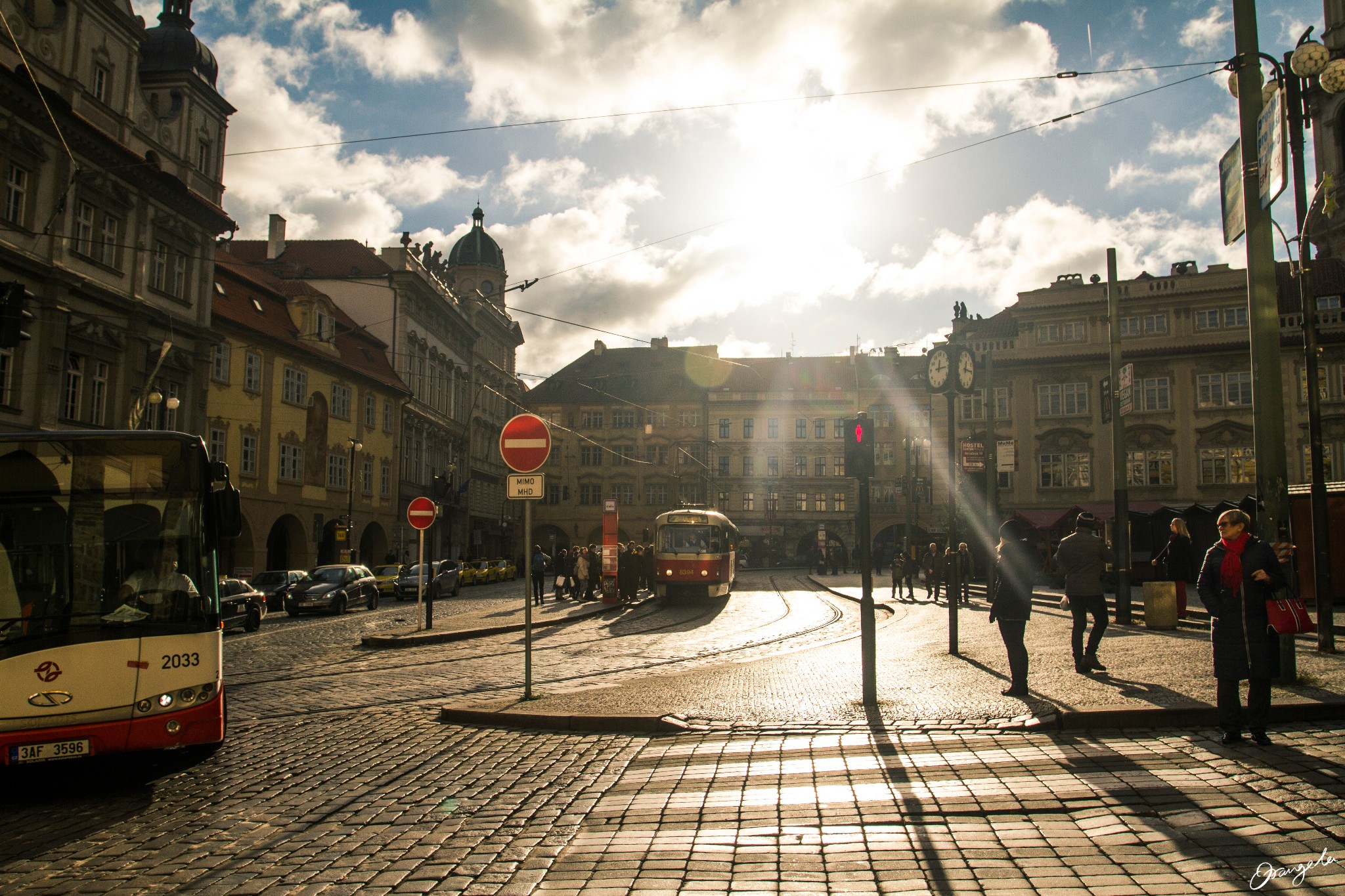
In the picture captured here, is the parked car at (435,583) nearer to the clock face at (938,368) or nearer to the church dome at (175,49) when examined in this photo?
the church dome at (175,49)

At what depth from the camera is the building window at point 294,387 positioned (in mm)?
44812

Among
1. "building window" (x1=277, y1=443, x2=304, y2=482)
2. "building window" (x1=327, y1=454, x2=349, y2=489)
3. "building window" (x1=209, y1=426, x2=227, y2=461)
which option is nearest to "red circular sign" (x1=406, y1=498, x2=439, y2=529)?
"building window" (x1=209, y1=426, x2=227, y2=461)

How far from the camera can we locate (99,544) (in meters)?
7.71

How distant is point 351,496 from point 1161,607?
33.0 metres

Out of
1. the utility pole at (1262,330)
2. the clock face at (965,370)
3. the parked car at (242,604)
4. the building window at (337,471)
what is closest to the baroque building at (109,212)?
the parked car at (242,604)

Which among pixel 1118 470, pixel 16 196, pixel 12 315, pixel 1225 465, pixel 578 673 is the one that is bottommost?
pixel 578 673

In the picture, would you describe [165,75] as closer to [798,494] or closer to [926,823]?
[926,823]

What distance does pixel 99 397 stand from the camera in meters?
32.3

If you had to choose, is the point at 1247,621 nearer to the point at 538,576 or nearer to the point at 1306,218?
the point at 1306,218

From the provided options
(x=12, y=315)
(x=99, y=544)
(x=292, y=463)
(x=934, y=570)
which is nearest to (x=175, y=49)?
(x=292, y=463)

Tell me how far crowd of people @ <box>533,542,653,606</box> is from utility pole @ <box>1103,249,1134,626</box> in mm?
14710

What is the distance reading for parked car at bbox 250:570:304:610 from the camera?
33344mm

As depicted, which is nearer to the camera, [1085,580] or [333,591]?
[1085,580]

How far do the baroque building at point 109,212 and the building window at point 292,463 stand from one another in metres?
6.77
